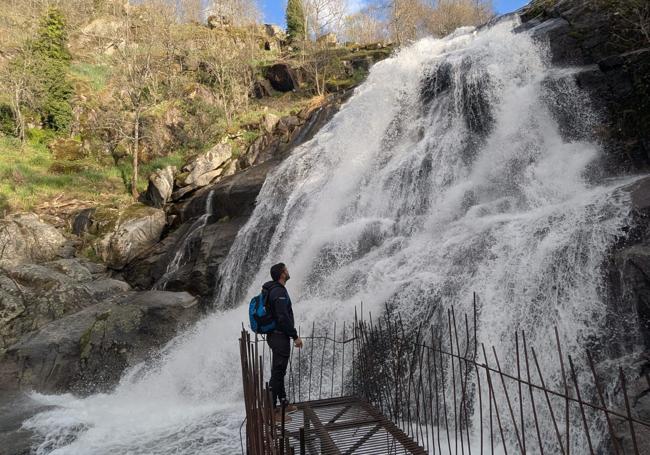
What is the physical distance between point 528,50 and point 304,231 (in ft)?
31.4

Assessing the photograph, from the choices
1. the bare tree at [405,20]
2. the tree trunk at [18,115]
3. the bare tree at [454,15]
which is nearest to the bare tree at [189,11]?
the bare tree at [405,20]

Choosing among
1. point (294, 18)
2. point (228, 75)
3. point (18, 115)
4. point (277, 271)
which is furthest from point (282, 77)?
point (277, 271)

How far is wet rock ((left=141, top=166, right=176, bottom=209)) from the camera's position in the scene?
880 inches

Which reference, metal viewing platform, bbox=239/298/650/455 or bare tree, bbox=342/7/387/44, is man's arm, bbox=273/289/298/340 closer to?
metal viewing platform, bbox=239/298/650/455

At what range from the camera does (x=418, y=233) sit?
35.8 feet

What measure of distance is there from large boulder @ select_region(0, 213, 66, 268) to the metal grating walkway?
1682 cm

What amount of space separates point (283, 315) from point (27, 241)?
56.4 feet

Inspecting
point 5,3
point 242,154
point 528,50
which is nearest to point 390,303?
point 528,50

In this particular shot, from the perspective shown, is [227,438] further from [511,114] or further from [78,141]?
[78,141]

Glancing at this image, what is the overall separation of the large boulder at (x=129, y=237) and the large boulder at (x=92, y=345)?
704cm

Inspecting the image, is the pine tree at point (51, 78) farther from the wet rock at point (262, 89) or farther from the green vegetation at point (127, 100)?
the wet rock at point (262, 89)

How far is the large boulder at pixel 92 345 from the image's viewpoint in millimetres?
10352

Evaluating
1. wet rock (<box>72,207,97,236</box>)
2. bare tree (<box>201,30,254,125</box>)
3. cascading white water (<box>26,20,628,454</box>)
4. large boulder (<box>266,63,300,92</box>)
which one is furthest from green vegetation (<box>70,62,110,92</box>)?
cascading white water (<box>26,20,628,454</box>)

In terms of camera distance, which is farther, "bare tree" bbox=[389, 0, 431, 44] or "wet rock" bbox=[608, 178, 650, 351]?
"bare tree" bbox=[389, 0, 431, 44]
